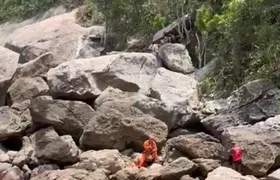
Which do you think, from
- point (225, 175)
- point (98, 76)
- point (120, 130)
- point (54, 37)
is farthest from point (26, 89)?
point (225, 175)

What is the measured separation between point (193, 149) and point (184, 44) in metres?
5.29

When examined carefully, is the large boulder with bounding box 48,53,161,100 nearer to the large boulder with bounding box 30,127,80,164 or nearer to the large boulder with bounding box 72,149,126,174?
the large boulder with bounding box 30,127,80,164

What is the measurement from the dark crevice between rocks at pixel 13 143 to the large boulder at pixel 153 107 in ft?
8.08

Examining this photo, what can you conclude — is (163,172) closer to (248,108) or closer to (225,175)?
(225,175)

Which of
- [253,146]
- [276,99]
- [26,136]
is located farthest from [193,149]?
[26,136]

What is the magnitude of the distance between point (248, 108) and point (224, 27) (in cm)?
266

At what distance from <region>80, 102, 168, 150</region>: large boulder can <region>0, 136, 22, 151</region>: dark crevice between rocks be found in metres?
1.80

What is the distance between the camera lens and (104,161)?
38.0 feet

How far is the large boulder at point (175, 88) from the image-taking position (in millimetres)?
13539

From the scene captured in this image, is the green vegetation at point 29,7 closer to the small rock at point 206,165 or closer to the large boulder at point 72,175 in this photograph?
the large boulder at point 72,175

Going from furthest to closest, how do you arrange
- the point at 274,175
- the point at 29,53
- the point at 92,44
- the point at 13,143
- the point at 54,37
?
1. the point at 54,37
2. the point at 92,44
3. the point at 29,53
4. the point at 13,143
5. the point at 274,175

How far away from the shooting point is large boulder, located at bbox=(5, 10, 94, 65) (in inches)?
687

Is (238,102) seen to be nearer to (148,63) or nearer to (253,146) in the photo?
(253,146)

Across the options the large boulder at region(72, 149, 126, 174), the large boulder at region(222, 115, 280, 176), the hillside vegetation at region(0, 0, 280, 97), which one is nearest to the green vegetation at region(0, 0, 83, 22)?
the hillside vegetation at region(0, 0, 280, 97)
